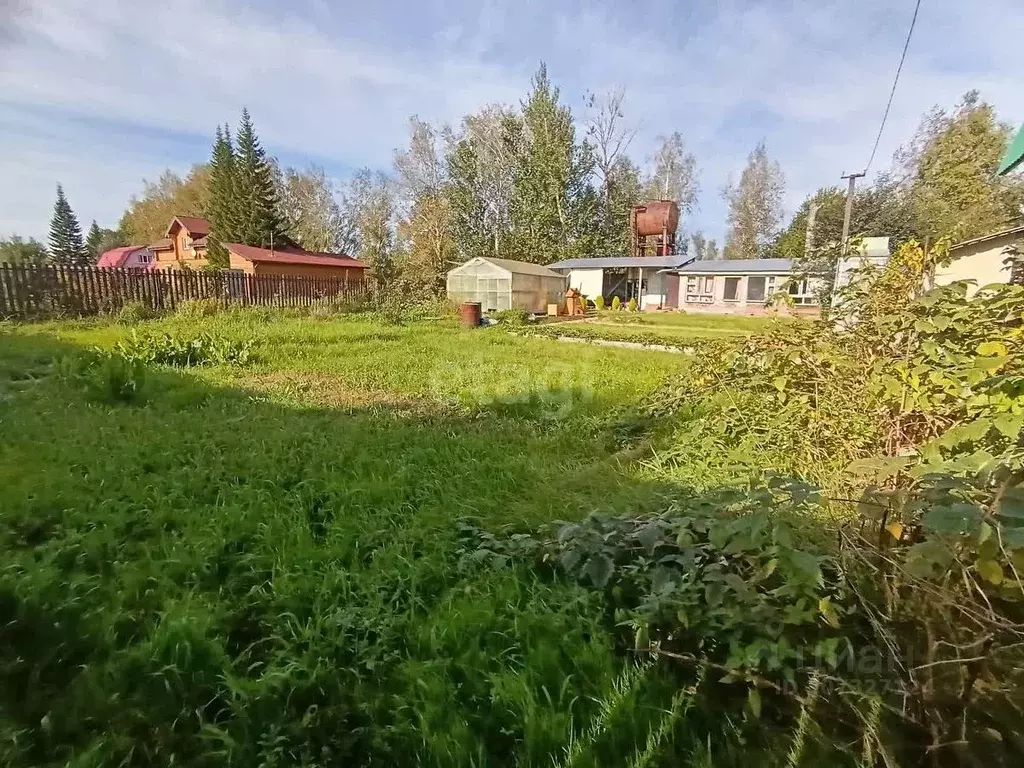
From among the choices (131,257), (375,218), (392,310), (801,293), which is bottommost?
(392,310)

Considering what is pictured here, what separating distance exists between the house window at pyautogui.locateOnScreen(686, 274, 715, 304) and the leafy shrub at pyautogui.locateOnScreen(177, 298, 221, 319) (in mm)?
20654

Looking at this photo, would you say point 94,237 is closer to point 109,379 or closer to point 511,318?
point 511,318

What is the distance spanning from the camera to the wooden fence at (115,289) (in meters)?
10.5

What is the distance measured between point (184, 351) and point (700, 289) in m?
22.6

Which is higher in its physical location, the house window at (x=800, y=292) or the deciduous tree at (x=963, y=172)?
the deciduous tree at (x=963, y=172)

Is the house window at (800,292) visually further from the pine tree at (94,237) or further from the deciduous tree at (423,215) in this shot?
the pine tree at (94,237)

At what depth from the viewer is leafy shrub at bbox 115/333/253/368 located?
638 cm

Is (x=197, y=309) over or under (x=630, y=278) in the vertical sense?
under

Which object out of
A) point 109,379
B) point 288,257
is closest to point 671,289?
point 288,257

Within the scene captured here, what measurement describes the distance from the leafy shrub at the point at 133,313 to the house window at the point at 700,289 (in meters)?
21.9

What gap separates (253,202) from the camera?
86.0ft

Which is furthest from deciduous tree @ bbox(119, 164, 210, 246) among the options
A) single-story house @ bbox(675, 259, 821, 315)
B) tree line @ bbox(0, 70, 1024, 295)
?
single-story house @ bbox(675, 259, 821, 315)

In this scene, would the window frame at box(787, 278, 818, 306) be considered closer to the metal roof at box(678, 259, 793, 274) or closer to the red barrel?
the red barrel

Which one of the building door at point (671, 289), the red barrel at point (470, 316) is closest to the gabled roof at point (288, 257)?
the red barrel at point (470, 316)
